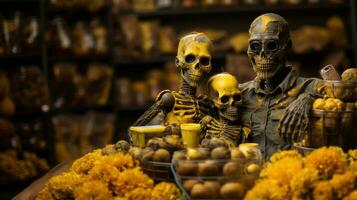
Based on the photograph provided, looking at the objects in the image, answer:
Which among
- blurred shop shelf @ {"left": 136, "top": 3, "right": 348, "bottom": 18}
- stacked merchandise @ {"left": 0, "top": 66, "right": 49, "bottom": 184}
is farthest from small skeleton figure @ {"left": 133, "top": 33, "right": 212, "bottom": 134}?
blurred shop shelf @ {"left": 136, "top": 3, "right": 348, "bottom": 18}

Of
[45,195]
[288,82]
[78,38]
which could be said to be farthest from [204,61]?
[78,38]

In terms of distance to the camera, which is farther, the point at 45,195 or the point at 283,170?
the point at 45,195

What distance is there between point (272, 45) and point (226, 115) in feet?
1.29

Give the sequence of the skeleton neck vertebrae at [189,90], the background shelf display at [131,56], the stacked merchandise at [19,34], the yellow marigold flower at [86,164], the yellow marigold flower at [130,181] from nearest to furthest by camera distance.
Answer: the yellow marigold flower at [130,181] < the yellow marigold flower at [86,164] < the skeleton neck vertebrae at [189,90] < the stacked merchandise at [19,34] < the background shelf display at [131,56]

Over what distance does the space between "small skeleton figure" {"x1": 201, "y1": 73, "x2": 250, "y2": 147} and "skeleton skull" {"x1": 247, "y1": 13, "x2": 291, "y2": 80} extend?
0.53 ft

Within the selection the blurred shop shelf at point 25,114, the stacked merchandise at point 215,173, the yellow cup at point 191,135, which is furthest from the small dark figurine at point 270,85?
the blurred shop shelf at point 25,114

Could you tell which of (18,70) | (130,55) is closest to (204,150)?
(18,70)

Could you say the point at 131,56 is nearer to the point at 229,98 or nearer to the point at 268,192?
the point at 229,98

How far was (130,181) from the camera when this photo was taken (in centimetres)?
278

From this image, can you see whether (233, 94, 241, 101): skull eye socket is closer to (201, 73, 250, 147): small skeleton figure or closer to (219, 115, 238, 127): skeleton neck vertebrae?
(201, 73, 250, 147): small skeleton figure

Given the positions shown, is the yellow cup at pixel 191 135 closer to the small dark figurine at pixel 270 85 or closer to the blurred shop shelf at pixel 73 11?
the small dark figurine at pixel 270 85

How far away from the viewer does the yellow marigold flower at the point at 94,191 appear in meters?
2.77

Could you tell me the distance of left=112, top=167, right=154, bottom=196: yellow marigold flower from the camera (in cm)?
277

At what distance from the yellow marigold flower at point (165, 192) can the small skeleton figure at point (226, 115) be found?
61 centimetres
